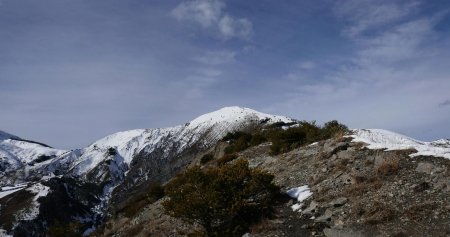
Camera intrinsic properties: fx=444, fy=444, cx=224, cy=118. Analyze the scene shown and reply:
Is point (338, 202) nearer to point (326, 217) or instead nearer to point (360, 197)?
point (360, 197)

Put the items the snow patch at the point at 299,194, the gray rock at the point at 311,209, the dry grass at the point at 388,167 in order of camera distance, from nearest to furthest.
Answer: the gray rock at the point at 311,209, the dry grass at the point at 388,167, the snow patch at the point at 299,194

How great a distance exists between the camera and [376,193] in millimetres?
16609

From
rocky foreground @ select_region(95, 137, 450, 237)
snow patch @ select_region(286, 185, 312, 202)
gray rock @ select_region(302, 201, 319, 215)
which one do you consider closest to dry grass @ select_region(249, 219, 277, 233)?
rocky foreground @ select_region(95, 137, 450, 237)

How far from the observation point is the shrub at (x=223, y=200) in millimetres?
17891

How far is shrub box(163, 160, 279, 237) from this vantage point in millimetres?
17891

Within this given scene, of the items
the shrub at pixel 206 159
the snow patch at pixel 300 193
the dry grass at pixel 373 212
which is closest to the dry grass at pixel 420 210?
the dry grass at pixel 373 212

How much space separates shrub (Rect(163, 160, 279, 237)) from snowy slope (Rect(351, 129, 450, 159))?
17.9ft

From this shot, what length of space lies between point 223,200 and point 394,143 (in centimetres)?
869

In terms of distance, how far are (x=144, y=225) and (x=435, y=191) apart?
52.8 ft

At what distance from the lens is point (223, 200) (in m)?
18.3

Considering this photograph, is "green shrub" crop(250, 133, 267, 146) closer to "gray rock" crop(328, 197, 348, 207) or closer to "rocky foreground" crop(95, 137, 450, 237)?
"rocky foreground" crop(95, 137, 450, 237)

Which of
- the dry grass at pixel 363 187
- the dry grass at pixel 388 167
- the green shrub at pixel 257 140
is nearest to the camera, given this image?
the dry grass at pixel 363 187

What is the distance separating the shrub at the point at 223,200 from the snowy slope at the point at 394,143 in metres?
5.45

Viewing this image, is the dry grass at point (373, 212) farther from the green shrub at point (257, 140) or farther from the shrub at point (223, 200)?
the green shrub at point (257, 140)
